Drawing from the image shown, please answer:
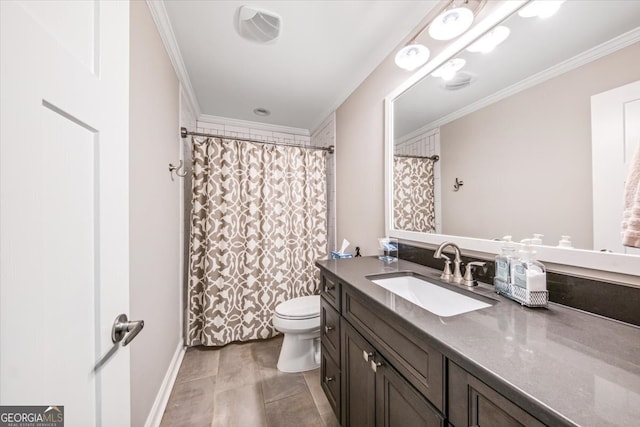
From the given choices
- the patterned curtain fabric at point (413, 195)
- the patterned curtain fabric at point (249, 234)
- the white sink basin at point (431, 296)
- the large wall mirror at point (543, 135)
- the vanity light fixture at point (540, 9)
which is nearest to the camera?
the large wall mirror at point (543, 135)

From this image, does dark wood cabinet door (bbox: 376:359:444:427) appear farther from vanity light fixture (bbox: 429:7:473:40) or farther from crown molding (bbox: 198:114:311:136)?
crown molding (bbox: 198:114:311:136)

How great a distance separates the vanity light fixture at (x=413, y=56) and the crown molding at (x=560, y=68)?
0.35 meters

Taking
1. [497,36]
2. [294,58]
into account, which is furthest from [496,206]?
[294,58]

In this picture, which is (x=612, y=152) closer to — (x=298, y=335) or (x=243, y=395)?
(x=298, y=335)

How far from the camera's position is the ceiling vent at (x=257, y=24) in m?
1.34

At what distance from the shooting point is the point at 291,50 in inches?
65.1

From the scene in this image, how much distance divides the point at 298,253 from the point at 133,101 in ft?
5.68

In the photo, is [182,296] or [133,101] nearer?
[133,101]

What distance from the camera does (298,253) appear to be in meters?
2.40

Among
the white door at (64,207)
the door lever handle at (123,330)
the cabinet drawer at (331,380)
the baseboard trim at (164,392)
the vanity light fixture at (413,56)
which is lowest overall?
the baseboard trim at (164,392)

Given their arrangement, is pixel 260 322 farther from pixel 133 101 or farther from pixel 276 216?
pixel 133 101

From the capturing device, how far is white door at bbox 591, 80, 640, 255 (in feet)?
2.23

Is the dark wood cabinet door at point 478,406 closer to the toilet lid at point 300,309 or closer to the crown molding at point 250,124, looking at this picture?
the toilet lid at point 300,309

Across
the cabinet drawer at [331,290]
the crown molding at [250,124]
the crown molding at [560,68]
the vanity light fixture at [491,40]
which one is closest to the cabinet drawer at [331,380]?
the cabinet drawer at [331,290]
